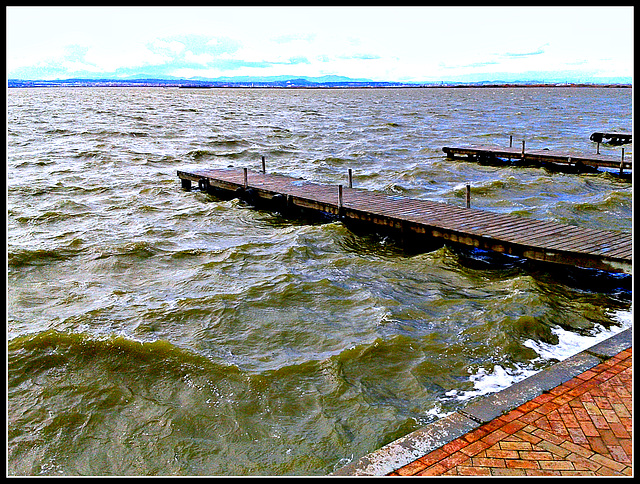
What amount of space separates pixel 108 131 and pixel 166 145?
10.5 meters

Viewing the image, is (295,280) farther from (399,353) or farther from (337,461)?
(337,461)

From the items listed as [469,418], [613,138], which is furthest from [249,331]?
[613,138]

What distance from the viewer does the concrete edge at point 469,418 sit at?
5156 millimetres

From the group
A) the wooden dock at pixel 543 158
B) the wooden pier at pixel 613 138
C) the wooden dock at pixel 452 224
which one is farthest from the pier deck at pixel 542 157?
the wooden dock at pixel 452 224

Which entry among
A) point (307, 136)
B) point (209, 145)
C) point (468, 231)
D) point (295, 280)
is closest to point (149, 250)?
point (295, 280)

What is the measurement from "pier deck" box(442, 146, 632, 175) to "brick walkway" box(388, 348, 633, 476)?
73.2 feet

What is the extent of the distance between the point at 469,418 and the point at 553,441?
0.81 metres

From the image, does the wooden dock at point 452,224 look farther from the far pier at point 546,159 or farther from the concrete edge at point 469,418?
the far pier at point 546,159

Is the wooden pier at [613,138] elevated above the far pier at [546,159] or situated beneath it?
elevated above

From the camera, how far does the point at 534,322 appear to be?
963 cm

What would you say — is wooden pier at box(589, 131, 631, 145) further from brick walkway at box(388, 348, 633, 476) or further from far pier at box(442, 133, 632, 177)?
brick walkway at box(388, 348, 633, 476)

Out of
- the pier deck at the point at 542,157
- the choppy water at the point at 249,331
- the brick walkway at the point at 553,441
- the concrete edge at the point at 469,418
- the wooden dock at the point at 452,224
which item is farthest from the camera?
the pier deck at the point at 542,157

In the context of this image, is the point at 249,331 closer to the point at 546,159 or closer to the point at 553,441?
the point at 553,441

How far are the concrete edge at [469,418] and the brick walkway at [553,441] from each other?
0.09m
